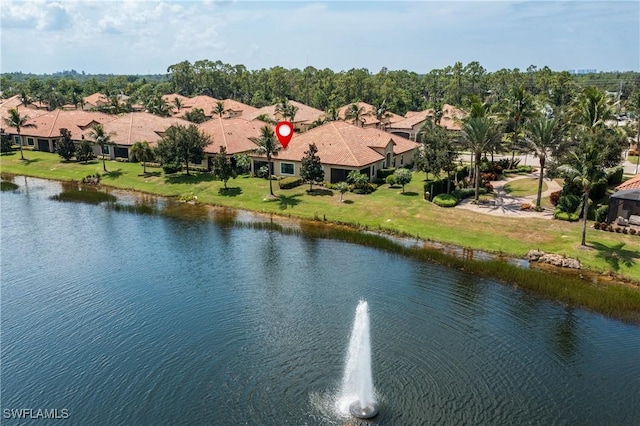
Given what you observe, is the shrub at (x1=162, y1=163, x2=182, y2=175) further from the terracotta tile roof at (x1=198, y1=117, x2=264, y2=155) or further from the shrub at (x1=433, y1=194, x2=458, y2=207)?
the shrub at (x1=433, y1=194, x2=458, y2=207)

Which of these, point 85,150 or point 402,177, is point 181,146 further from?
point 402,177

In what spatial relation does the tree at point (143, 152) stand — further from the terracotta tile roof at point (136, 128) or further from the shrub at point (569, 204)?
the shrub at point (569, 204)

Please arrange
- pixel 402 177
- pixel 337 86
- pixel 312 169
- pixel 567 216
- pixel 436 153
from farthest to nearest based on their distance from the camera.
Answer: pixel 337 86 → pixel 312 169 → pixel 402 177 → pixel 436 153 → pixel 567 216

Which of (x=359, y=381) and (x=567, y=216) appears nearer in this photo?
(x=359, y=381)

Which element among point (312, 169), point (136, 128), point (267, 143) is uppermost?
point (136, 128)

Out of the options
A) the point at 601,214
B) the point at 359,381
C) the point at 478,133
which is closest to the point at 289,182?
the point at 478,133

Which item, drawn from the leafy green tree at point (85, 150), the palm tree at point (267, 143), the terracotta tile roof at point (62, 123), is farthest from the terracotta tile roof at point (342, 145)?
the terracotta tile roof at point (62, 123)

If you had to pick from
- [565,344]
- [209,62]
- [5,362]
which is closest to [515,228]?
[565,344]
